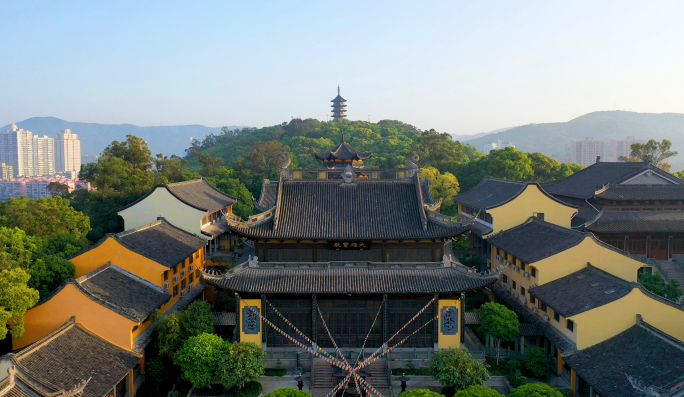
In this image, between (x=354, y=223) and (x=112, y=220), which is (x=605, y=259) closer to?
(x=354, y=223)

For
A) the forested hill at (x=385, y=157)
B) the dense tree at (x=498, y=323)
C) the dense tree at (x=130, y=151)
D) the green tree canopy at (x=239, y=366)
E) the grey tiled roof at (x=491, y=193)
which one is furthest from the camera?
the forested hill at (x=385, y=157)

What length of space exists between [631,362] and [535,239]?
11666mm

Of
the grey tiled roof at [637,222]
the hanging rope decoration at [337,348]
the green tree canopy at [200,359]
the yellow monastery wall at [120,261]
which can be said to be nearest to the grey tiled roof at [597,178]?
the grey tiled roof at [637,222]

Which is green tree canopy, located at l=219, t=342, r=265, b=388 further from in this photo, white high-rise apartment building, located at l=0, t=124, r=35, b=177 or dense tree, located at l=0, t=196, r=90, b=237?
white high-rise apartment building, located at l=0, t=124, r=35, b=177

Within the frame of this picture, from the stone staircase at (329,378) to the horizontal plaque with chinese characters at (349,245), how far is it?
5406 millimetres

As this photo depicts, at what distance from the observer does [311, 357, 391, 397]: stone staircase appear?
21.1 metres

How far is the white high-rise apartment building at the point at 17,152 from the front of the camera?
526 ft

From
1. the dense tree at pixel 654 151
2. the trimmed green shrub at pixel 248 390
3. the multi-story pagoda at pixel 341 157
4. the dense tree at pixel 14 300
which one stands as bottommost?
the trimmed green shrub at pixel 248 390

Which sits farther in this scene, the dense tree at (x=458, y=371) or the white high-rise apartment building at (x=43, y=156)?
the white high-rise apartment building at (x=43, y=156)

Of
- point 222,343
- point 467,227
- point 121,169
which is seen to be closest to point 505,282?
point 467,227

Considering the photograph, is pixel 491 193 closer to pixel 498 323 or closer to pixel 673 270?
pixel 673 270

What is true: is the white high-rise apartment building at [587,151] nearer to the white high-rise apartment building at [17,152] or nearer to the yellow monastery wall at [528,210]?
the yellow monastery wall at [528,210]

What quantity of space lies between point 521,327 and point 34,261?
957 inches

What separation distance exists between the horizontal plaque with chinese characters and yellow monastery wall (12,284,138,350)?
9692mm
